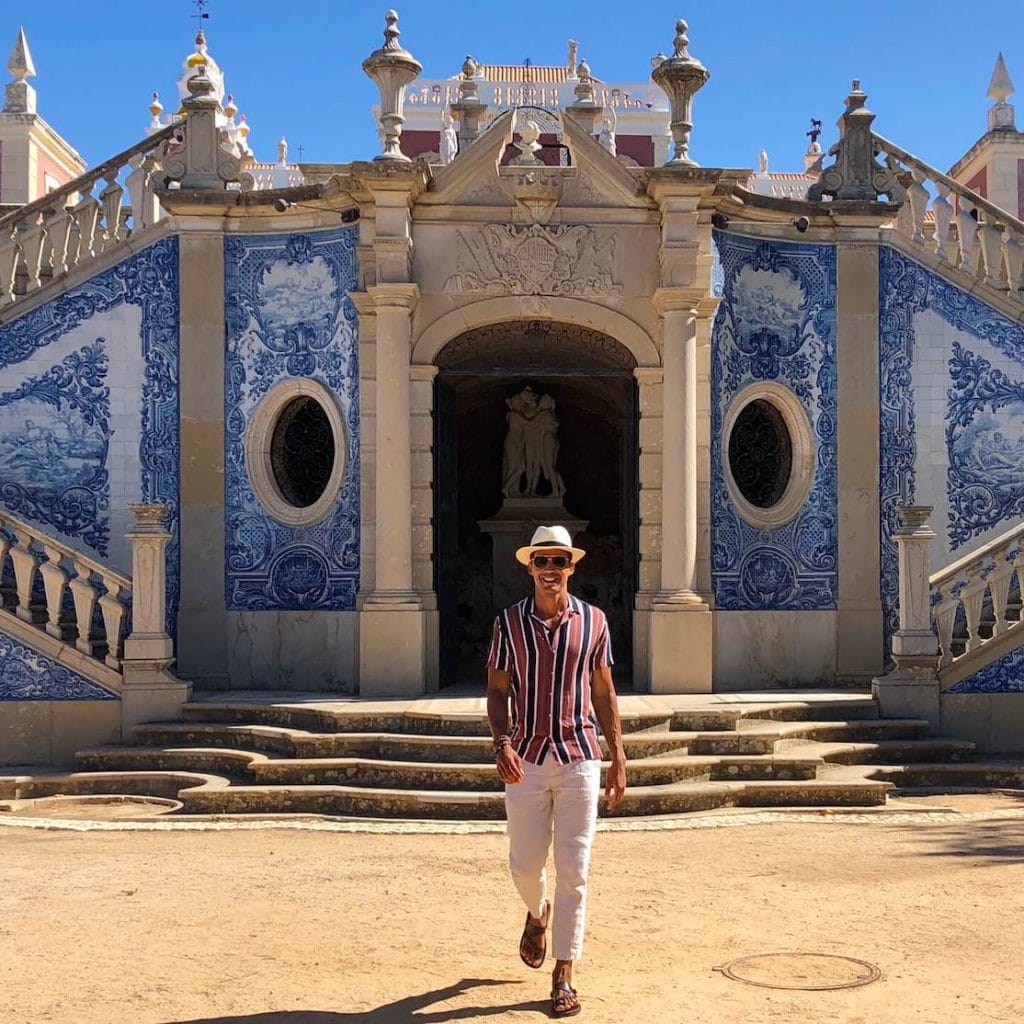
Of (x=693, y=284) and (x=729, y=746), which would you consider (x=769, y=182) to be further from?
(x=729, y=746)

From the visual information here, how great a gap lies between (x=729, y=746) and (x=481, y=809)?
2018mm

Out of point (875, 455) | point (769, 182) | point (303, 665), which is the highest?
point (769, 182)

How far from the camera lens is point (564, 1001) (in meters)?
5.48

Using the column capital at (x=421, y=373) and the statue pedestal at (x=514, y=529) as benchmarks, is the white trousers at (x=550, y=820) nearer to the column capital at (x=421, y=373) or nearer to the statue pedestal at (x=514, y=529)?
the column capital at (x=421, y=373)

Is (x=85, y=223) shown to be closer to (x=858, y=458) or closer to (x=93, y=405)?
(x=93, y=405)

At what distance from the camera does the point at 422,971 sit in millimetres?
6129

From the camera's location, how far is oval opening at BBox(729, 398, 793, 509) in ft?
45.6

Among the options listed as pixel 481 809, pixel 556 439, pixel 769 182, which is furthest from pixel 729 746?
pixel 769 182

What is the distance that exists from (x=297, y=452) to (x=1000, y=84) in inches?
618

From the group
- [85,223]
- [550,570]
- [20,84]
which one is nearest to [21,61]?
[20,84]

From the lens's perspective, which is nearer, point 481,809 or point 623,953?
point 623,953

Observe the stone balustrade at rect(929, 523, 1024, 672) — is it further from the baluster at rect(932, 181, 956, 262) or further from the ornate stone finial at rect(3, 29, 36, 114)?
the ornate stone finial at rect(3, 29, 36, 114)

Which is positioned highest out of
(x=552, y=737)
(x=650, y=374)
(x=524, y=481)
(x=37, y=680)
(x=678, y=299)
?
(x=678, y=299)

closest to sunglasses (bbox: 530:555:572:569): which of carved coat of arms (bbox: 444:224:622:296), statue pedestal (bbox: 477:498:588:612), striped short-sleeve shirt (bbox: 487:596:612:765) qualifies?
striped short-sleeve shirt (bbox: 487:596:612:765)
